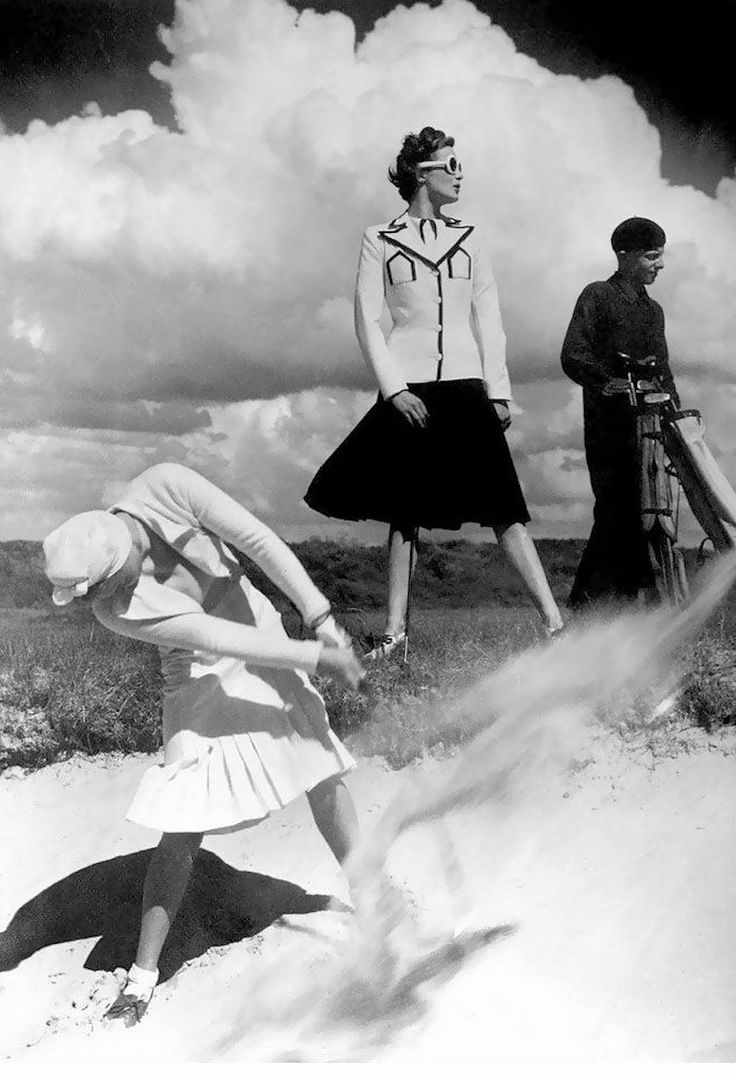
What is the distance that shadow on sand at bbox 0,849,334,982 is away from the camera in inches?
89.1

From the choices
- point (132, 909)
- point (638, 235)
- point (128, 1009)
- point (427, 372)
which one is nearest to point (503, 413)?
point (427, 372)

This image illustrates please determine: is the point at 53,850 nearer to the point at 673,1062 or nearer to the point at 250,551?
the point at 250,551

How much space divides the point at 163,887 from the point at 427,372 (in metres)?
1.22

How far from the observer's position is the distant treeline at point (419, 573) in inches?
93.8

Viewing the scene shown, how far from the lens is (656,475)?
2.57 metres

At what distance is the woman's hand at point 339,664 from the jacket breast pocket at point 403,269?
85cm

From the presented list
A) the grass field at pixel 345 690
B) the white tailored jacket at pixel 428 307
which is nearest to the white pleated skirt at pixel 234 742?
the grass field at pixel 345 690

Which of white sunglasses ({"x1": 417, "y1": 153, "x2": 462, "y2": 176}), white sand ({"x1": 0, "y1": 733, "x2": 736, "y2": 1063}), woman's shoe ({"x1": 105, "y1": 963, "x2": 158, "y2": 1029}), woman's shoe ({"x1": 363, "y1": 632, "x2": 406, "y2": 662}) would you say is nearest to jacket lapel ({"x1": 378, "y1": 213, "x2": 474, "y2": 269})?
white sunglasses ({"x1": 417, "y1": 153, "x2": 462, "y2": 176})

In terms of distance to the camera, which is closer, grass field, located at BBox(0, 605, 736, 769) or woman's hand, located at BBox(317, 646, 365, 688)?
woman's hand, located at BBox(317, 646, 365, 688)

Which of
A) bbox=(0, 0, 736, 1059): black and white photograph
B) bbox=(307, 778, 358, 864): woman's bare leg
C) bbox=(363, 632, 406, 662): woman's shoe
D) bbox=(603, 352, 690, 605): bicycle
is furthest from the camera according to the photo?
bbox=(603, 352, 690, 605): bicycle

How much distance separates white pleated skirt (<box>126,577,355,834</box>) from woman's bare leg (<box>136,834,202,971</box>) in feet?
0.16

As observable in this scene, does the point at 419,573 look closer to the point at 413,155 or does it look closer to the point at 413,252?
the point at 413,252

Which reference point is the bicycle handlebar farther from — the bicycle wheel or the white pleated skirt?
the white pleated skirt

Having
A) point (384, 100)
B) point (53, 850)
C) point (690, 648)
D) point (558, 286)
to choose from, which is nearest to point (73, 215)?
point (384, 100)
